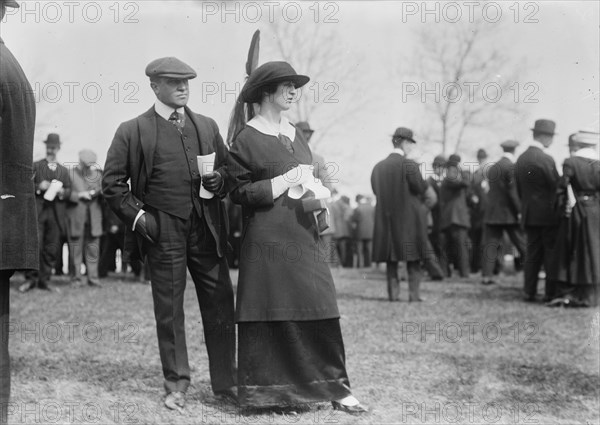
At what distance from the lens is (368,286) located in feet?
46.1

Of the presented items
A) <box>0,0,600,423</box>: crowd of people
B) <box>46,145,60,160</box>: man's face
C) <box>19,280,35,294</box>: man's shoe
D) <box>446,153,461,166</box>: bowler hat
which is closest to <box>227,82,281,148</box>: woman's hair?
<box>0,0,600,423</box>: crowd of people

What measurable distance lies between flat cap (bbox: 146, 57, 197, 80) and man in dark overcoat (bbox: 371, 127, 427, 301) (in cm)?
573

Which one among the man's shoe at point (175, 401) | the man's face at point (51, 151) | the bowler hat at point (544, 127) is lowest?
the man's shoe at point (175, 401)

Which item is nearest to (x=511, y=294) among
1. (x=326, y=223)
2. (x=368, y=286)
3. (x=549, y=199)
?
(x=549, y=199)

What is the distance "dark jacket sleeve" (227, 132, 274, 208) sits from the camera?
5.28 metres

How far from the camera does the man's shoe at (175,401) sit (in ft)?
→ 17.5

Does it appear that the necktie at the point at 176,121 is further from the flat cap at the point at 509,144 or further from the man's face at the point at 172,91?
the flat cap at the point at 509,144

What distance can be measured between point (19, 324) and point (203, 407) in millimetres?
Answer: 4005

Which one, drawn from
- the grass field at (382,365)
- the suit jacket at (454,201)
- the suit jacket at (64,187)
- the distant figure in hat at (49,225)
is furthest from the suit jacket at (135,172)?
the suit jacket at (454,201)

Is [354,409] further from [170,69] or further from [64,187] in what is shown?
[64,187]

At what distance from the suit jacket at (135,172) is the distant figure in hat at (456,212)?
30.7 feet

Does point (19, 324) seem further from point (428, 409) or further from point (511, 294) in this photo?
point (511, 294)

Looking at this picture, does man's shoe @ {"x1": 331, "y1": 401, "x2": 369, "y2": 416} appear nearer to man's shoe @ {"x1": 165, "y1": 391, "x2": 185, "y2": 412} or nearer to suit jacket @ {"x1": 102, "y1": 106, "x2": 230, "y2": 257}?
man's shoe @ {"x1": 165, "y1": 391, "x2": 185, "y2": 412}

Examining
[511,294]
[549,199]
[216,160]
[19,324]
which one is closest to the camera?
[216,160]
